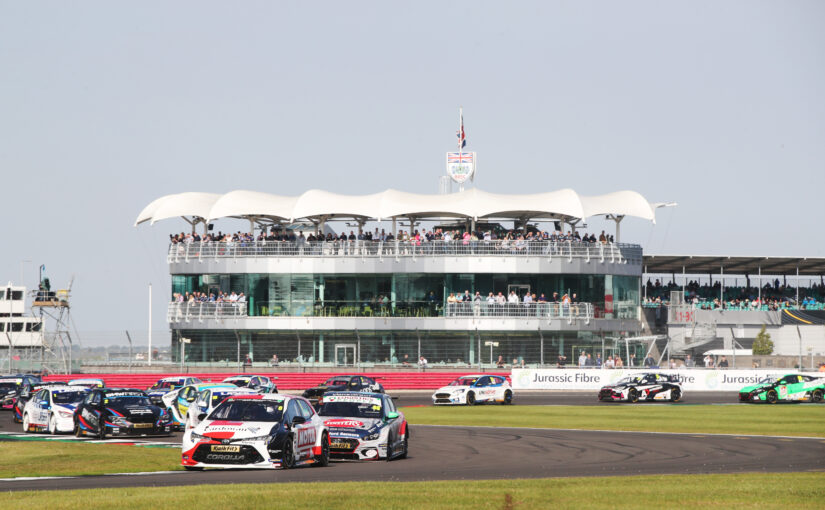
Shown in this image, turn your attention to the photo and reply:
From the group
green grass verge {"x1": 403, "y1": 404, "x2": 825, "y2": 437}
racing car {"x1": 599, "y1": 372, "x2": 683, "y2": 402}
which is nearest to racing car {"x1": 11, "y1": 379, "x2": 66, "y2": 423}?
green grass verge {"x1": 403, "y1": 404, "x2": 825, "y2": 437}

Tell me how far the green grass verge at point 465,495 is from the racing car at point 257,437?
2.86 meters

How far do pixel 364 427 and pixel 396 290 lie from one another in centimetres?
4744

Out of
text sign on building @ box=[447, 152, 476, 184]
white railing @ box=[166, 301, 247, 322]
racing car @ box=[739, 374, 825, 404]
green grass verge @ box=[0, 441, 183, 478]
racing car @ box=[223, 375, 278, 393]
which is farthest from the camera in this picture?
text sign on building @ box=[447, 152, 476, 184]

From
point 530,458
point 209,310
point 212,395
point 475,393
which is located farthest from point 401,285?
point 530,458

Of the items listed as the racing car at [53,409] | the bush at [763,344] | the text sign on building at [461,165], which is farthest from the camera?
the bush at [763,344]

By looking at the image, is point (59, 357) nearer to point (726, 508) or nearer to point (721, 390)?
point (721, 390)

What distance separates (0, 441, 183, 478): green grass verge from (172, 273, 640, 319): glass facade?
42.5 m

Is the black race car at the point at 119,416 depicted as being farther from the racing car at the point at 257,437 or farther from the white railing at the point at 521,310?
the white railing at the point at 521,310

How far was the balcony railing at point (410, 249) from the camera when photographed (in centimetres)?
6881

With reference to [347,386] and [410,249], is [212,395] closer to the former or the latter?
[347,386]

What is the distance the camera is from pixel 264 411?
20.3 metres

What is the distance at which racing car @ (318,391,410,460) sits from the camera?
22188 mm

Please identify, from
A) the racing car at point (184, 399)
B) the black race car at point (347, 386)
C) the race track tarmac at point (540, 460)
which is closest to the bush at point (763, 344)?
the black race car at point (347, 386)

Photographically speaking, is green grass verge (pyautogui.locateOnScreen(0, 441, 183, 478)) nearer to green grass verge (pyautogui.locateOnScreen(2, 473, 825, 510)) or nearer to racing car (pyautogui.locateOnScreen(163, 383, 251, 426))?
green grass verge (pyautogui.locateOnScreen(2, 473, 825, 510))
